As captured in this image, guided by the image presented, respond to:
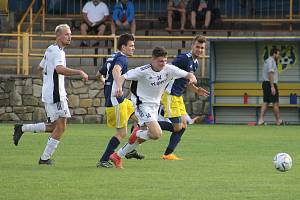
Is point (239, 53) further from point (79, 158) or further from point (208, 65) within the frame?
point (79, 158)

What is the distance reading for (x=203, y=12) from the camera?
3241cm

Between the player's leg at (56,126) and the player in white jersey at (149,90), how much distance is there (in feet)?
2.86

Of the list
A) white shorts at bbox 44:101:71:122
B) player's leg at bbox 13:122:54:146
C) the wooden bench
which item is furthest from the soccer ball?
the wooden bench

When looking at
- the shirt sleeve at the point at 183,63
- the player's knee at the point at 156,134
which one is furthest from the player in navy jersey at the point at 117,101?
the shirt sleeve at the point at 183,63

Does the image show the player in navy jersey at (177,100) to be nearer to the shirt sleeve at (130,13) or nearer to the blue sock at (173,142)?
the blue sock at (173,142)

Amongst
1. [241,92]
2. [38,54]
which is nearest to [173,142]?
[38,54]

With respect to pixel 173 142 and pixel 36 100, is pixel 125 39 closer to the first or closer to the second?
pixel 173 142

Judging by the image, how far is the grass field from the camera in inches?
444

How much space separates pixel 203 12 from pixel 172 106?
1545 cm

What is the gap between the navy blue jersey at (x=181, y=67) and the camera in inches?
682

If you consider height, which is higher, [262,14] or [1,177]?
[262,14]

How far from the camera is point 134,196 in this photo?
433 inches

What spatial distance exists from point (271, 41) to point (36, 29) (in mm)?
7874

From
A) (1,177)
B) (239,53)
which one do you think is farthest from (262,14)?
(1,177)
